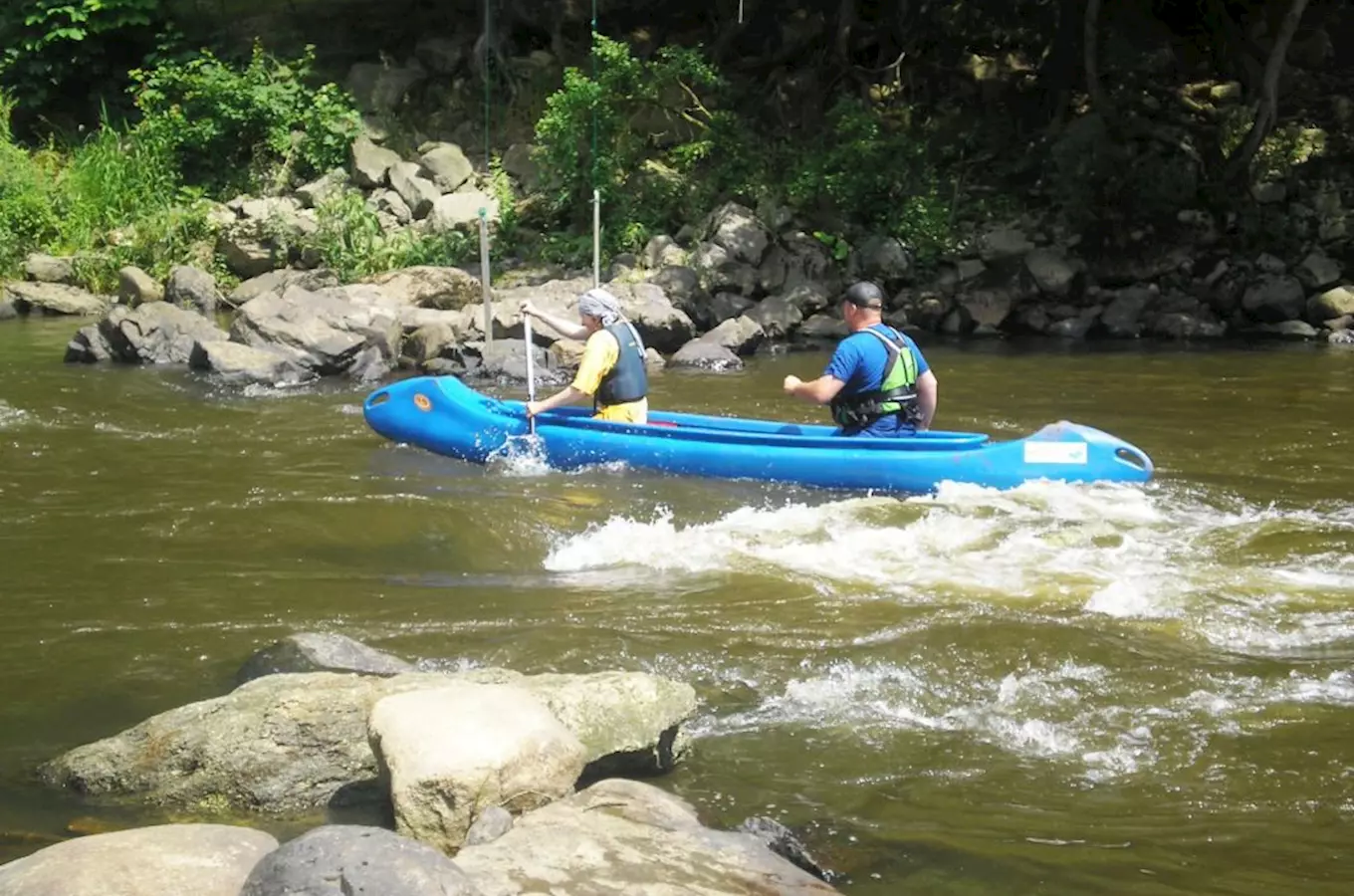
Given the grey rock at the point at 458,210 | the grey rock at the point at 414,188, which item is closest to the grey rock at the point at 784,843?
the grey rock at the point at 458,210

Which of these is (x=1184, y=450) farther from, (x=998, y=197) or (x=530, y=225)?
(x=530, y=225)

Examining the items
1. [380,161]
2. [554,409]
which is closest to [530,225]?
[380,161]

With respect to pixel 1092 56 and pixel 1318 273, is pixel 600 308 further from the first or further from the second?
pixel 1092 56

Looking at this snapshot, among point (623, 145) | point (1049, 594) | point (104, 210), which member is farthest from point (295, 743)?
point (104, 210)

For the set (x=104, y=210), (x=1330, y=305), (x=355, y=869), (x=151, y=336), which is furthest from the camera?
(x=104, y=210)

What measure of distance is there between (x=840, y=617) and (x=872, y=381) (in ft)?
7.67

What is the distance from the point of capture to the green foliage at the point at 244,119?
57.6 ft

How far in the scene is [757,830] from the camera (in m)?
3.68

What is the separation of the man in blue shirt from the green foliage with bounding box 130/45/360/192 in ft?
36.7

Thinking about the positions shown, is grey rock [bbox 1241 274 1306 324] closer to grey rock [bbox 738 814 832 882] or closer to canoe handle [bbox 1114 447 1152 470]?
canoe handle [bbox 1114 447 1152 470]

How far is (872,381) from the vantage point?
7.77 metres

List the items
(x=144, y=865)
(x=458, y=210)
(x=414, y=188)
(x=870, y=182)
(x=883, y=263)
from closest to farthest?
(x=144, y=865), (x=883, y=263), (x=870, y=182), (x=458, y=210), (x=414, y=188)

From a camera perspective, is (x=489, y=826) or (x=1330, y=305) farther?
(x=1330, y=305)

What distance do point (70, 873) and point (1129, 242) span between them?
13408 mm
